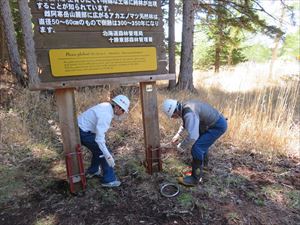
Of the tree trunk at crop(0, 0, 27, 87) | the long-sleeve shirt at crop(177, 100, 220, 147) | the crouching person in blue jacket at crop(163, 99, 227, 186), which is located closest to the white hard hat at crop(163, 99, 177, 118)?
the crouching person in blue jacket at crop(163, 99, 227, 186)

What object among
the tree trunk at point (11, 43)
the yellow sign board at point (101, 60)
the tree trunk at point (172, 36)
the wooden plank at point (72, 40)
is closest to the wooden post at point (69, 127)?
the yellow sign board at point (101, 60)

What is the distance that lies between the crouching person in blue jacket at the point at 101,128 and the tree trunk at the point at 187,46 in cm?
489

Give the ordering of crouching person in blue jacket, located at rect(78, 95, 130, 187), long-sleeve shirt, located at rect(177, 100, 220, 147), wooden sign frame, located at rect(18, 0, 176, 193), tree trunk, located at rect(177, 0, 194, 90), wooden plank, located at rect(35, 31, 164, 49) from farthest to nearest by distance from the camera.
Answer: tree trunk, located at rect(177, 0, 194, 90) → long-sleeve shirt, located at rect(177, 100, 220, 147) → crouching person in blue jacket, located at rect(78, 95, 130, 187) → wooden sign frame, located at rect(18, 0, 176, 193) → wooden plank, located at rect(35, 31, 164, 49)

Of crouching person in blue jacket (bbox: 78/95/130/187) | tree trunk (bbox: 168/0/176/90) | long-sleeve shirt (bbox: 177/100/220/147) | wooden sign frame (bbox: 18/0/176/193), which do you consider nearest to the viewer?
wooden sign frame (bbox: 18/0/176/193)

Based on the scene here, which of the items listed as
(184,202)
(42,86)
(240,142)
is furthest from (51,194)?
(240,142)

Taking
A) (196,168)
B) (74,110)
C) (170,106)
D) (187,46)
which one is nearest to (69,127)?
(74,110)

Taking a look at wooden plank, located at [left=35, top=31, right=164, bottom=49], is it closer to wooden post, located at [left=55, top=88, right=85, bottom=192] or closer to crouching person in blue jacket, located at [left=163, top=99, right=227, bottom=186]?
wooden post, located at [left=55, top=88, right=85, bottom=192]

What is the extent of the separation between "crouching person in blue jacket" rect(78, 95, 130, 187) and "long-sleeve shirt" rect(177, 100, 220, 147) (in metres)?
0.73

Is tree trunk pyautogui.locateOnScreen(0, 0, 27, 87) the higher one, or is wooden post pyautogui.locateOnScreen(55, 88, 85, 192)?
tree trunk pyautogui.locateOnScreen(0, 0, 27, 87)

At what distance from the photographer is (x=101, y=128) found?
3.04 metres

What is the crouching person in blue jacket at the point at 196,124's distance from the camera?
3238 mm

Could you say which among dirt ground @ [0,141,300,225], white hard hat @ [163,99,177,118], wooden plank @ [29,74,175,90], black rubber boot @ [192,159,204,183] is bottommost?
dirt ground @ [0,141,300,225]

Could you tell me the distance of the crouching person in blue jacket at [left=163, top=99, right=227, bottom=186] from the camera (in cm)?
324

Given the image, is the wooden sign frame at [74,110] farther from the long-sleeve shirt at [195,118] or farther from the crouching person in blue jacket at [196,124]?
the long-sleeve shirt at [195,118]
